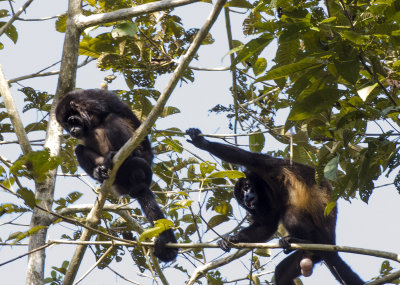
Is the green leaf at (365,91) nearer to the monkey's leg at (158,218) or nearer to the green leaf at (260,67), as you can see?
the green leaf at (260,67)

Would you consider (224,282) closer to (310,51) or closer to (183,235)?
(183,235)

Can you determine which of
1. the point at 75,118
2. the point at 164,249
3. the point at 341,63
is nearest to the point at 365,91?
the point at 341,63

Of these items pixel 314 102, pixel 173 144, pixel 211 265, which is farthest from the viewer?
pixel 173 144

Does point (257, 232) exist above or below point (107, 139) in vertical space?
below

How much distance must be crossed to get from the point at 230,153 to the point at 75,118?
2.05m

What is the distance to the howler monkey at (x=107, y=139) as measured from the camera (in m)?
6.06

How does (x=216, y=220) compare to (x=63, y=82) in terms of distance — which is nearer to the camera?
(x=63, y=82)

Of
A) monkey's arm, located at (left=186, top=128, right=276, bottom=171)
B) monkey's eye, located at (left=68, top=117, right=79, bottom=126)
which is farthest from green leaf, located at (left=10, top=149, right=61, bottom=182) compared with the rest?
monkey's eye, located at (left=68, top=117, right=79, bottom=126)

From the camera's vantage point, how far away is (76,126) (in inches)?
260

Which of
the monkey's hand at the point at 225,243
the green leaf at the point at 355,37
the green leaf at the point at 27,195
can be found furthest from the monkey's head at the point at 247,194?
the green leaf at the point at 355,37

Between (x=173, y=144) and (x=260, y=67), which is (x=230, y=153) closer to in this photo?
(x=173, y=144)

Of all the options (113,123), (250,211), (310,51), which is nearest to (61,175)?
(113,123)

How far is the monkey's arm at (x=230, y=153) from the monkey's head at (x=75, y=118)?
154cm

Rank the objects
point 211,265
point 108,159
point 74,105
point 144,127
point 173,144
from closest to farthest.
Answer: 1. point 144,127
2. point 211,265
3. point 173,144
4. point 108,159
5. point 74,105
